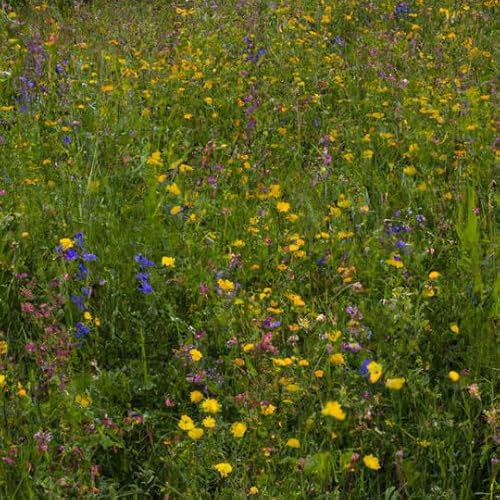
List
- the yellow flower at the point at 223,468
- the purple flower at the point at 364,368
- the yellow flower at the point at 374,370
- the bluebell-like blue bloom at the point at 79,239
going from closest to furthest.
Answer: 1. the yellow flower at the point at 223,468
2. the yellow flower at the point at 374,370
3. the purple flower at the point at 364,368
4. the bluebell-like blue bloom at the point at 79,239

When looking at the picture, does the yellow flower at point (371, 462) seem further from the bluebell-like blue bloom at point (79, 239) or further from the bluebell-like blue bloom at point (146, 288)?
the bluebell-like blue bloom at point (79, 239)

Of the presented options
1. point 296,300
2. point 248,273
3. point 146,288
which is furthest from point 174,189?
point 296,300

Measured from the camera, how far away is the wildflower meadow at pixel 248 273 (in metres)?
1.91

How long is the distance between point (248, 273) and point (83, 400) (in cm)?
87

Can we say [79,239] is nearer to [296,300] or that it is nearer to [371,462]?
[296,300]

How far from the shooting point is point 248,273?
2.68 m

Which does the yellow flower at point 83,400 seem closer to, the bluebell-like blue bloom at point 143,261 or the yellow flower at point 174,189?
the bluebell-like blue bloom at point 143,261

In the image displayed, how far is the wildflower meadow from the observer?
6.28 feet

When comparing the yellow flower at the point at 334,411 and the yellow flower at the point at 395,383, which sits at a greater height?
the yellow flower at the point at 395,383

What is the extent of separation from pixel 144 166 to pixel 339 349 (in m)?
1.42

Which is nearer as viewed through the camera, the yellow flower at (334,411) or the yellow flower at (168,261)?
the yellow flower at (334,411)

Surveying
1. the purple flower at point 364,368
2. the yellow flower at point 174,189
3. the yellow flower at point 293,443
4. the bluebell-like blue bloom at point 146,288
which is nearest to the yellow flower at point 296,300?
the purple flower at point 364,368

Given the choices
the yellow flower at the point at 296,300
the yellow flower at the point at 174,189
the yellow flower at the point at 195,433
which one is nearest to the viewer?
the yellow flower at the point at 195,433

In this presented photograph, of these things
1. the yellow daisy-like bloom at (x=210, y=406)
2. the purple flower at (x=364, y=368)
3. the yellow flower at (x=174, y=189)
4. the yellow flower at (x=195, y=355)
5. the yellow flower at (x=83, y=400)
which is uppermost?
the yellow flower at (x=174, y=189)
